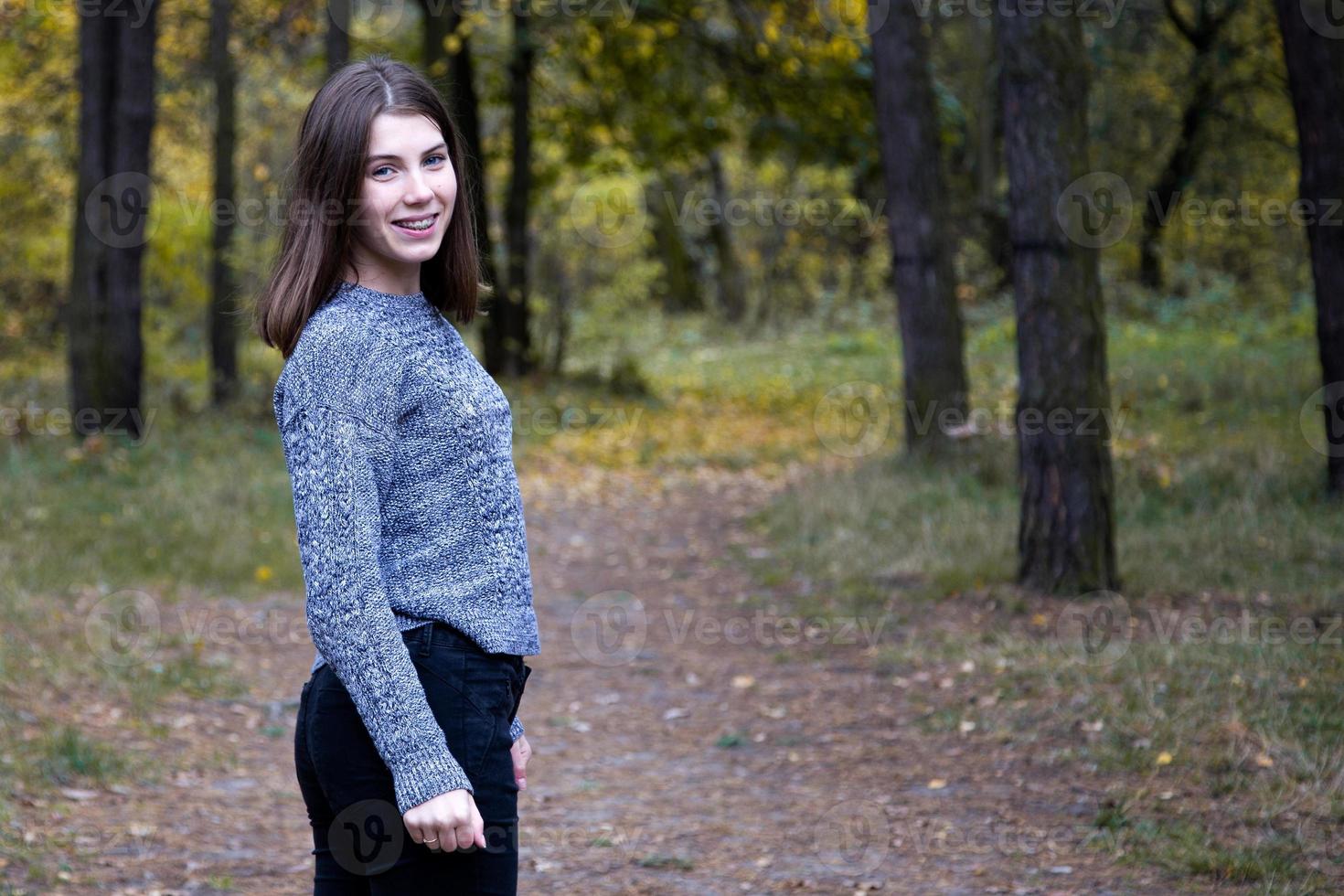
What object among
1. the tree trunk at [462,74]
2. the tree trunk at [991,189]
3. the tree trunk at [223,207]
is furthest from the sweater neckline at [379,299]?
the tree trunk at [991,189]

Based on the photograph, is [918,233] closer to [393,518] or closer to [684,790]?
[684,790]

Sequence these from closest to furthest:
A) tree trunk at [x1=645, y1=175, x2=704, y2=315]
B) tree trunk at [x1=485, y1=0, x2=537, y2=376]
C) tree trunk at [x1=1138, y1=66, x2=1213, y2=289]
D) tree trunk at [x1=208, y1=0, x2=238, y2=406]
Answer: tree trunk at [x1=208, y1=0, x2=238, y2=406]
tree trunk at [x1=485, y1=0, x2=537, y2=376]
tree trunk at [x1=1138, y1=66, x2=1213, y2=289]
tree trunk at [x1=645, y1=175, x2=704, y2=315]

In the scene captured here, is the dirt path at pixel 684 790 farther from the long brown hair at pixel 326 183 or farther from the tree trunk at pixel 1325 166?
the tree trunk at pixel 1325 166

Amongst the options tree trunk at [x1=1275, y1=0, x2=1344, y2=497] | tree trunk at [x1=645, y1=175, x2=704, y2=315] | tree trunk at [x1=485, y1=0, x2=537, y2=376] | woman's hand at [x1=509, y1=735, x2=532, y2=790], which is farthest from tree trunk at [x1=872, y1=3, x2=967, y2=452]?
tree trunk at [x1=645, y1=175, x2=704, y2=315]

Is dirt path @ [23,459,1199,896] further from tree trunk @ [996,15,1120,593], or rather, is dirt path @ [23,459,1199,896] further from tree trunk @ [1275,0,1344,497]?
tree trunk @ [1275,0,1344,497]

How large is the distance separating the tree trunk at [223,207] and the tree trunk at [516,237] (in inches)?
122

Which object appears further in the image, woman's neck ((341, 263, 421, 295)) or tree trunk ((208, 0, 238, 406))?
tree trunk ((208, 0, 238, 406))

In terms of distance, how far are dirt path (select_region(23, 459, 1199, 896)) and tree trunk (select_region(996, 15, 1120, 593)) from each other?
111cm

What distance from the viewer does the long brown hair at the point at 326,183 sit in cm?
223

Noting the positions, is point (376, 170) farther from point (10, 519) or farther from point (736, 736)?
point (10, 519)

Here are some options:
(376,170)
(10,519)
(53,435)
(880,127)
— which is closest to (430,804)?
(376,170)

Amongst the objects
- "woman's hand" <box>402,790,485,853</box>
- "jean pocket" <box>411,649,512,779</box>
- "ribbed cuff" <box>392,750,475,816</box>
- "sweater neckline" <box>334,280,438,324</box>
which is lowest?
"woman's hand" <box>402,790,485,853</box>

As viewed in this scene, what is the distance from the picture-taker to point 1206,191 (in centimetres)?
2078

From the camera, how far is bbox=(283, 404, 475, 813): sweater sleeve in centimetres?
202
